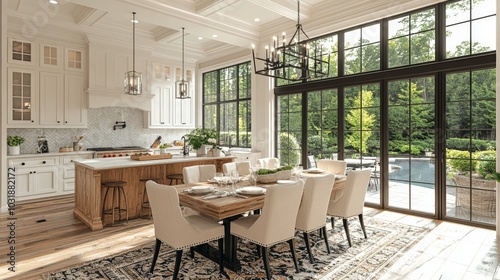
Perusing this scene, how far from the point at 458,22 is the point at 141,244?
5195 millimetres

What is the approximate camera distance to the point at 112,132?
721 cm

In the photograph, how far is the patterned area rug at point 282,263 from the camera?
2828mm

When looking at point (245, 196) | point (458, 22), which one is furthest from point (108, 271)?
point (458, 22)

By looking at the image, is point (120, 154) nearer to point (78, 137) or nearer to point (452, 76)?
point (78, 137)

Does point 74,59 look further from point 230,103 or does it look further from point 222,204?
point 222,204

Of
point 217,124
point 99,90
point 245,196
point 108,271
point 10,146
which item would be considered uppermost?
point 99,90

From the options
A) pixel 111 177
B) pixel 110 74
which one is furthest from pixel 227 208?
pixel 110 74

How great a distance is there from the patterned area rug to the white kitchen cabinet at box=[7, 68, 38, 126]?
4.19 metres

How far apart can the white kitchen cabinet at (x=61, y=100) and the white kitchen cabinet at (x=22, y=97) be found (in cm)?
13

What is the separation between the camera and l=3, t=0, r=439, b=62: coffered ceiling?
4.80 m

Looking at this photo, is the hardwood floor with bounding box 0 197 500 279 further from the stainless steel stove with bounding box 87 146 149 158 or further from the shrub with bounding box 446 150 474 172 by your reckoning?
the stainless steel stove with bounding box 87 146 149 158

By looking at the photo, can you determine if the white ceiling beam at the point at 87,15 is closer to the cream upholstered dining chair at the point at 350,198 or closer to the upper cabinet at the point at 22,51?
the upper cabinet at the point at 22,51

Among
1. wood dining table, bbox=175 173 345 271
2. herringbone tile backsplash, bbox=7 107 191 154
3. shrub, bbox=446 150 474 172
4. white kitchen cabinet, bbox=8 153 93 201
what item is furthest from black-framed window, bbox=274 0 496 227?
white kitchen cabinet, bbox=8 153 93 201

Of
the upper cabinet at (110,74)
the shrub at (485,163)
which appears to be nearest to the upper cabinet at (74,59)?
the upper cabinet at (110,74)
